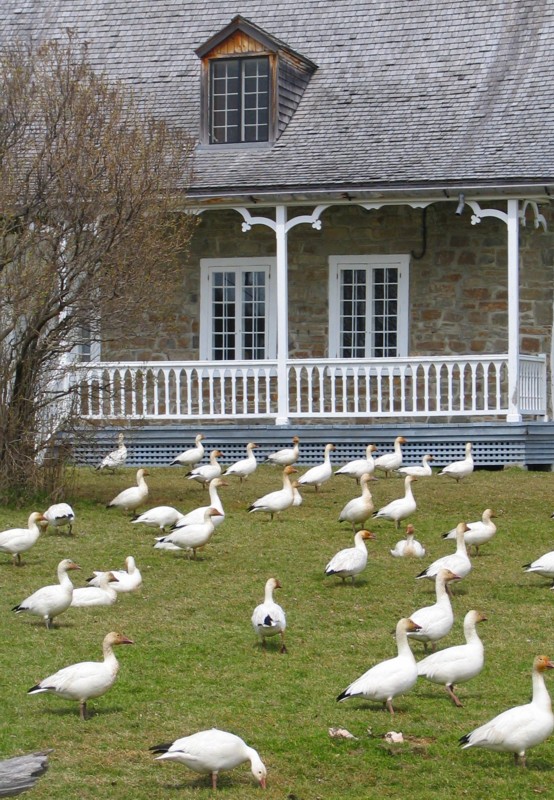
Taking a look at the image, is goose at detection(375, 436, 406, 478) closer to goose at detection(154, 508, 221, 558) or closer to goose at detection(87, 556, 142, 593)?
goose at detection(154, 508, 221, 558)

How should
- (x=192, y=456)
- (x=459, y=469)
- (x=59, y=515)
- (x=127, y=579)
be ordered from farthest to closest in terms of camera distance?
(x=192, y=456), (x=459, y=469), (x=59, y=515), (x=127, y=579)

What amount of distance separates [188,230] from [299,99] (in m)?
2.54

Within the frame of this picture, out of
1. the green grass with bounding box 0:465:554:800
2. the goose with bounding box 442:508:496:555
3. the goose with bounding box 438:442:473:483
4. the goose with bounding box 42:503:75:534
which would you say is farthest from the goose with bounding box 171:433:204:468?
the goose with bounding box 442:508:496:555

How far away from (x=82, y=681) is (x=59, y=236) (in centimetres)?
783

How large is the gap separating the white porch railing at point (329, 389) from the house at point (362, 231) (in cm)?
4

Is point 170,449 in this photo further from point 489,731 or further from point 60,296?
point 489,731

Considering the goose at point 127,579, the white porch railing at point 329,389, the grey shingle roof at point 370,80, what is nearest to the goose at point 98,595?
the goose at point 127,579

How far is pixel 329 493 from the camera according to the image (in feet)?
58.5

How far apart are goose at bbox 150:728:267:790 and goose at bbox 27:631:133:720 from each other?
1.15 m

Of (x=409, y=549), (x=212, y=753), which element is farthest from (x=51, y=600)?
(x=409, y=549)

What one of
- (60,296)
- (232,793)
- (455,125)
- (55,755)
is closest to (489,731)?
(232,793)

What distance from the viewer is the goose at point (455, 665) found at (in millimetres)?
9469

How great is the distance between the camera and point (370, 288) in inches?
862

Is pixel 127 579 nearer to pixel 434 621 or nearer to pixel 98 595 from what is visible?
pixel 98 595
